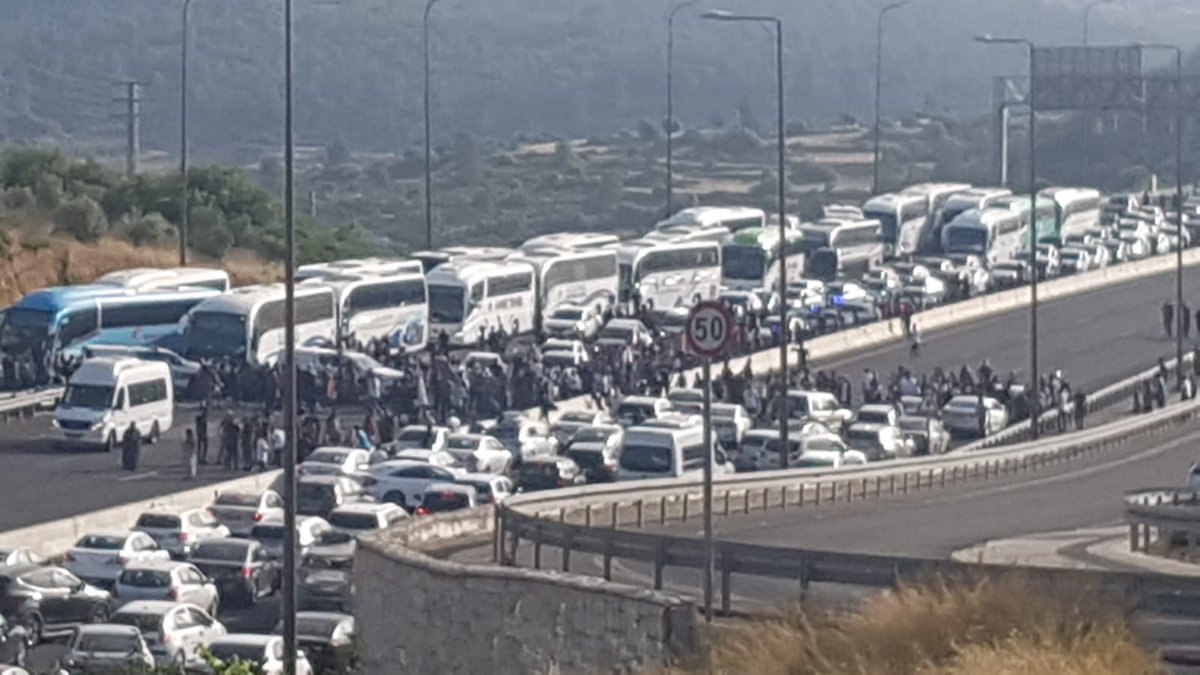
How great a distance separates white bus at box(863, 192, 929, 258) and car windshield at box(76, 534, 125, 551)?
49.0 m

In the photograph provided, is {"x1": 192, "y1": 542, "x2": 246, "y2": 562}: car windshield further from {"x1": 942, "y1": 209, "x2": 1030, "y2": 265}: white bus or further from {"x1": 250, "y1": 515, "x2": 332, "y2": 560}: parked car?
{"x1": 942, "y1": 209, "x2": 1030, "y2": 265}: white bus

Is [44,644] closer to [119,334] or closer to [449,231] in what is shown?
[119,334]

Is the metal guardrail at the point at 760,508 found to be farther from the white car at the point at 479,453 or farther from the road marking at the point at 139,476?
the road marking at the point at 139,476

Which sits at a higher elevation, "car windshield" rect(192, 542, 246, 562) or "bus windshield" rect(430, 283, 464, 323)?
"bus windshield" rect(430, 283, 464, 323)

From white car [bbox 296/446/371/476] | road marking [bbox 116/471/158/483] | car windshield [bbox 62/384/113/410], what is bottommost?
road marking [bbox 116/471/158/483]

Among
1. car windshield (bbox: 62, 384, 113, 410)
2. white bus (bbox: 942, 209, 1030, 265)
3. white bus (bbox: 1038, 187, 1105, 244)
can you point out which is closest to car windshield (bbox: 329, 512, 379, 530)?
car windshield (bbox: 62, 384, 113, 410)

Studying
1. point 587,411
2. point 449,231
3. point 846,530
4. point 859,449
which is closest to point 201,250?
point 587,411

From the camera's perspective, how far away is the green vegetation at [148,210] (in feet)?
230

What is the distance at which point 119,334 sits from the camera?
5091cm

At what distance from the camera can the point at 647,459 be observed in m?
38.4

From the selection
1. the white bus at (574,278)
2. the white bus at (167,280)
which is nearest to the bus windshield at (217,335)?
the white bus at (167,280)

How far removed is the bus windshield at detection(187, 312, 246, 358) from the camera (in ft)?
164

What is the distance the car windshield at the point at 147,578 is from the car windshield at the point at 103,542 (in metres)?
2.07

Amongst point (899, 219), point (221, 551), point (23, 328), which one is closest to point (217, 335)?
point (23, 328)
